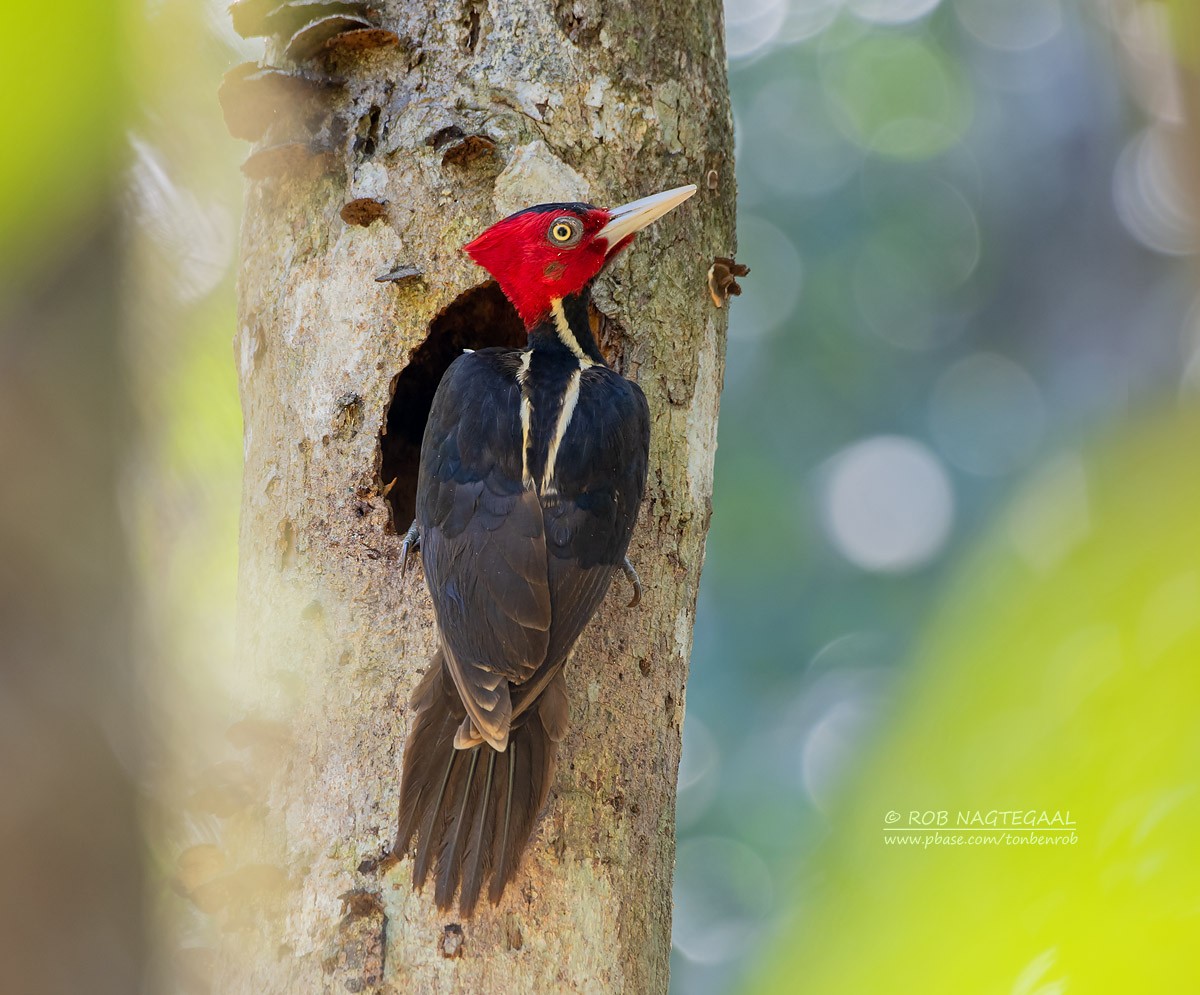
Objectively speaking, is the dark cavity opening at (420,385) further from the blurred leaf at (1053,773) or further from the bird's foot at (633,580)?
the blurred leaf at (1053,773)

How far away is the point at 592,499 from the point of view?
2.79 metres

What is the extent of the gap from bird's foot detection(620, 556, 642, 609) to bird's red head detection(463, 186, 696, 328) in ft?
2.39

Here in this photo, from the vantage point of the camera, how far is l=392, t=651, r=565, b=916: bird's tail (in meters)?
2.43

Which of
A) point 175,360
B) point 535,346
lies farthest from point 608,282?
point 175,360

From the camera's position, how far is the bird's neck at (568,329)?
3.30m

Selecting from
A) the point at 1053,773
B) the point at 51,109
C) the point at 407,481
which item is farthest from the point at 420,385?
the point at 1053,773

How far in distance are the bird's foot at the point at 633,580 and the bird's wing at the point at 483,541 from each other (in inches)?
11.1

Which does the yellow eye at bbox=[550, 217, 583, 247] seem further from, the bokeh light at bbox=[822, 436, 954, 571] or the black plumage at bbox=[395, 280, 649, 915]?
the bokeh light at bbox=[822, 436, 954, 571]

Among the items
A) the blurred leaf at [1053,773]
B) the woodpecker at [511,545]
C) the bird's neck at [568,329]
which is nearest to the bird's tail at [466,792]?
the woodpecker at [511,545]

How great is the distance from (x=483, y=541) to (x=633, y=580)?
390mm

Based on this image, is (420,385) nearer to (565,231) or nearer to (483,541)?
(565,231)

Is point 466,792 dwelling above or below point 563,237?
below

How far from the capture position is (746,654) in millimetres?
6785

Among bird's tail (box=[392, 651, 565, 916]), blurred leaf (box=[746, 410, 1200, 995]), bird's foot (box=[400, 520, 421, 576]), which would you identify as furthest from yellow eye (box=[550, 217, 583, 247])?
blurred leaf (box=[746, 410, 1200, 995])
